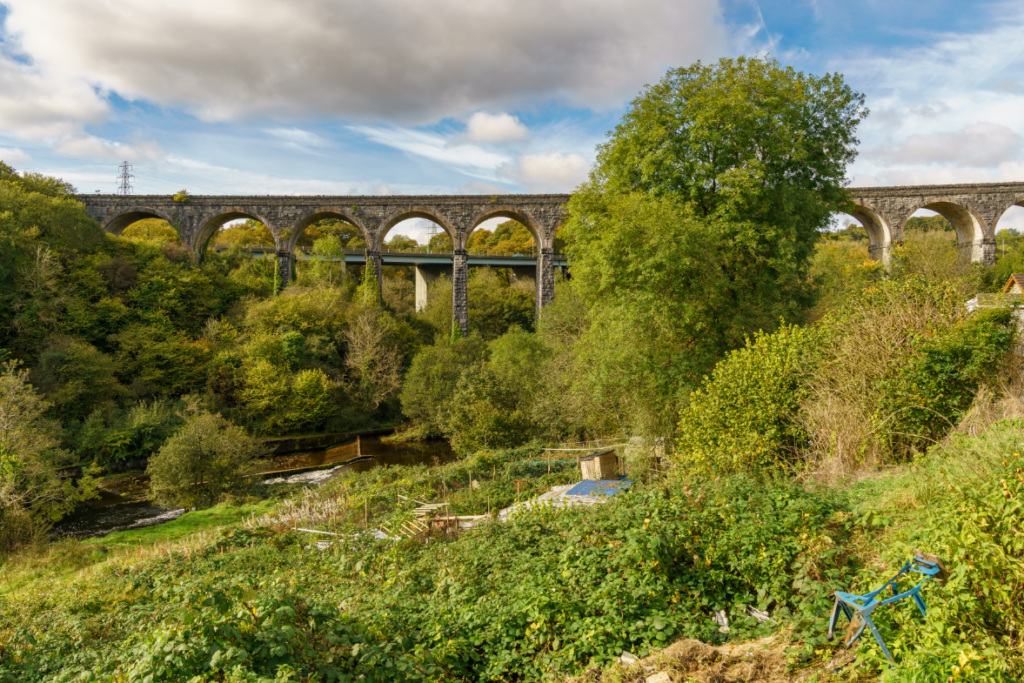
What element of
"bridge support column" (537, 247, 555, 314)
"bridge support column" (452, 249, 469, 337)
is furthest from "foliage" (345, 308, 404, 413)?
"bridge support column" (537, 247, 555, 314)

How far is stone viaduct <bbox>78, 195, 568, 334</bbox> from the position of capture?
26234 millimetres

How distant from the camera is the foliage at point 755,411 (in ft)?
22.5

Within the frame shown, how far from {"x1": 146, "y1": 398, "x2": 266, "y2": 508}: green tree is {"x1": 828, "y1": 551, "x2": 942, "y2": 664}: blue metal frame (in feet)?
45.2

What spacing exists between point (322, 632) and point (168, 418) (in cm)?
1797

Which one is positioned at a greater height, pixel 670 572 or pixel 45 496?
pixel 670 572

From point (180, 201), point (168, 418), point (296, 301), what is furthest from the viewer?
point (180, 201)

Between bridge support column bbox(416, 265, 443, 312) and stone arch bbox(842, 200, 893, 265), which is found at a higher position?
stone arch bbox(842, 200, 893, 265)

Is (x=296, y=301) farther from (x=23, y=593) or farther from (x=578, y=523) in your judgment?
(x=578, y=523)

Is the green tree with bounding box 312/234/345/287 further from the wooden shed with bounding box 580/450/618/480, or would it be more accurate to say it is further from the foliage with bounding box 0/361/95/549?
the wooden shed with bounding box 580/450/618/480

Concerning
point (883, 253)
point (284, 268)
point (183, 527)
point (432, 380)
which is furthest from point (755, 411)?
point (284, 268)

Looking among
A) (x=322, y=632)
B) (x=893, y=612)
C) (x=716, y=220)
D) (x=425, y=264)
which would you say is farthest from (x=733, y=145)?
(x=425, y=264)

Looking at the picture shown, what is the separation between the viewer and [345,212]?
2656cm

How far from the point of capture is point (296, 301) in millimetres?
24438

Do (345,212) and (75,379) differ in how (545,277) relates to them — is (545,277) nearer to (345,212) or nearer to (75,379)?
(345,212)
